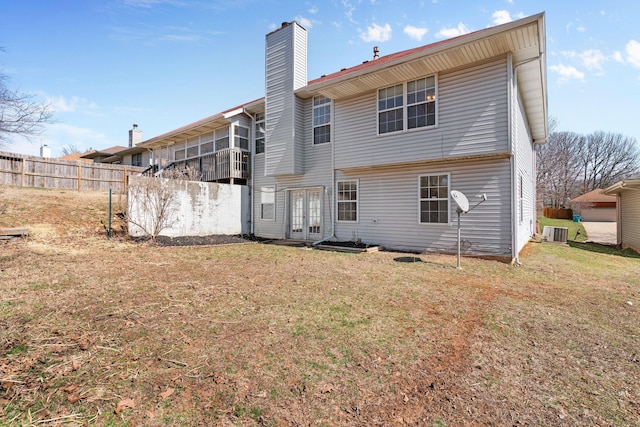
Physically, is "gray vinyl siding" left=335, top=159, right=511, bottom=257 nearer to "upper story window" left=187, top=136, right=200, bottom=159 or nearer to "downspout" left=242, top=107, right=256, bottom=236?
"downspout" left=242, top=107, right=256, bottom=236

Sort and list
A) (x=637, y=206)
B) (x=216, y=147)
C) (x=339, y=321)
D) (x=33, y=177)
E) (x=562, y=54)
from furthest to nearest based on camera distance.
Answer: (x=33, y=177) < (x=216, y=147) < (x=637, y=206) < (x=562, y=54) < (x=339, y=321)

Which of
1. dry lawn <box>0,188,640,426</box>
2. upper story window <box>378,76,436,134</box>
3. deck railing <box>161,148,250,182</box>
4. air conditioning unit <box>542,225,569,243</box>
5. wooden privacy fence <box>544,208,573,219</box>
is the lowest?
dry lawn <box>0,188,640,426</box>

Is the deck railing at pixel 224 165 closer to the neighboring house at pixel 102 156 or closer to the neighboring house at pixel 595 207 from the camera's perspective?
the neighboring house at pixel 102 156

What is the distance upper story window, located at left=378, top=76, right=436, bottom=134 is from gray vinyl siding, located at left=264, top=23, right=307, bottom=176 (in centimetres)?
379

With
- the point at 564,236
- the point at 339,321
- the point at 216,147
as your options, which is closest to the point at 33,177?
the point at 216,147

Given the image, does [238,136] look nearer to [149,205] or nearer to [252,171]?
[252,171]

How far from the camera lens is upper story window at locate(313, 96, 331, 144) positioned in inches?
458

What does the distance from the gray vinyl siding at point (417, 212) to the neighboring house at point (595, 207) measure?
121 feet

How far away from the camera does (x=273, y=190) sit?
13.3 metres

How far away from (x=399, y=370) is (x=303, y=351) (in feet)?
3.16

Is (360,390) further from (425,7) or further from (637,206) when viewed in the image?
(637,206)

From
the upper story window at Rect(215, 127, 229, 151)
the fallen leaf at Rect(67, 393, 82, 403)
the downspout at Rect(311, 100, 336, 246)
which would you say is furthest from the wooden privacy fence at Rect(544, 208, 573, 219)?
the fallen leaf at Rect(67, 393, 82, 403)

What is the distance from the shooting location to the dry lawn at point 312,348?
219cm

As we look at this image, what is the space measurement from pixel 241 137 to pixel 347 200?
21.1 ft
